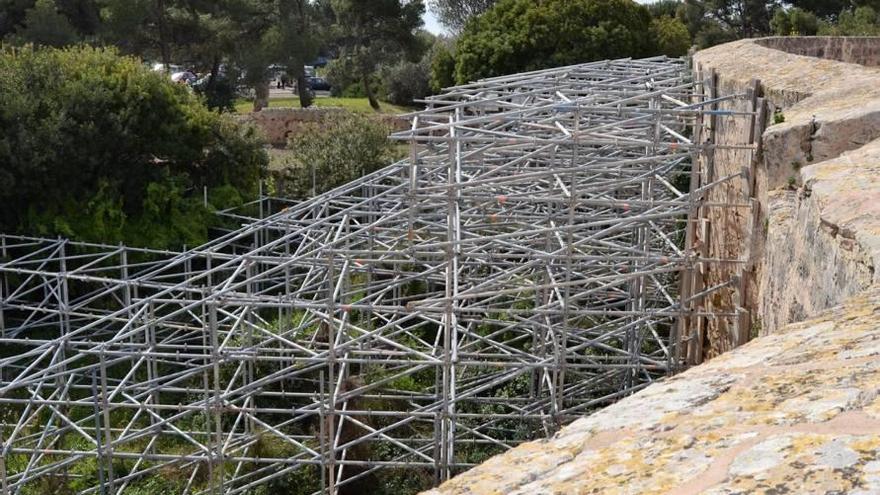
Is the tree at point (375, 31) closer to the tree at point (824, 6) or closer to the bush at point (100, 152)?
the tree at point (824, 6)

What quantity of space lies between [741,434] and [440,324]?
803cm

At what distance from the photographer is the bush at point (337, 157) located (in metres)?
16.0

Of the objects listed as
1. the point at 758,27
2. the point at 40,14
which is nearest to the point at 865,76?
the point at 40,14

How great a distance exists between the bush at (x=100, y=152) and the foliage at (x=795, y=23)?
1496cm

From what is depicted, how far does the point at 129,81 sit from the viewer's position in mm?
14328

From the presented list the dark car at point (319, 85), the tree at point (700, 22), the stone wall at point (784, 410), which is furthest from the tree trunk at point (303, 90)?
the stone wall at point (784, 410)

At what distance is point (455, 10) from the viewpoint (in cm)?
3303

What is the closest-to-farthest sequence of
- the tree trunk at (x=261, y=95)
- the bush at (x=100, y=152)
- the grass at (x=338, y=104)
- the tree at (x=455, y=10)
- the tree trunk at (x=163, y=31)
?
the bush at (x=100, y=152) < the tree trunk at (x=163, y=31) < the tree trunk at (x=261, y=95) < the grass at (x=338, y=104) < the tree at (x=455, y=10)

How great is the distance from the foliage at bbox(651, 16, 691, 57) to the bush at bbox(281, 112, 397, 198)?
7284mm

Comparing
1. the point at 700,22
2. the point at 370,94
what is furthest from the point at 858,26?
the point at 370,94

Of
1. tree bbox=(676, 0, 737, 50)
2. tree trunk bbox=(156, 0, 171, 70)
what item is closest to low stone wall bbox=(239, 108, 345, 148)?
tree trunk bbox=(156, 0, 171, 70)

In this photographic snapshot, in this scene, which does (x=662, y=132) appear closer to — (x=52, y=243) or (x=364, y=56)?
(x=52, y=243)

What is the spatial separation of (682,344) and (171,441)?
508 centimetres

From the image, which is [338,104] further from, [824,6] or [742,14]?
[824,6]
